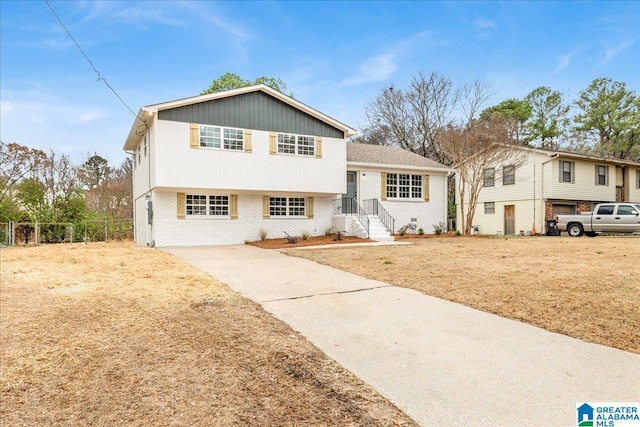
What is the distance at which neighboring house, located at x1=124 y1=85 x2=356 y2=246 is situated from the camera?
14.8 m

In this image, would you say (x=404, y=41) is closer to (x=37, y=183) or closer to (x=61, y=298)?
(x=61, y=298)

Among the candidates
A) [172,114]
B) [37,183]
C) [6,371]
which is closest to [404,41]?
[172,114]

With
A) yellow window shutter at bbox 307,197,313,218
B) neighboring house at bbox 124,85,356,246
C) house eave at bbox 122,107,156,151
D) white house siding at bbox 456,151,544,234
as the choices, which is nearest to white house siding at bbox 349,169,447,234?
neighboring house at bbox 124,85,356,246

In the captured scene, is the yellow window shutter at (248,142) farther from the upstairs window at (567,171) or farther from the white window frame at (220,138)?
the upstairs window at (567,171)

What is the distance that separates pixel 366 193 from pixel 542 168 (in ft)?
40.3

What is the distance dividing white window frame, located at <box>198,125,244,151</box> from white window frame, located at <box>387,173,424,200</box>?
8.27m

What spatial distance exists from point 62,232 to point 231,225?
10820mm

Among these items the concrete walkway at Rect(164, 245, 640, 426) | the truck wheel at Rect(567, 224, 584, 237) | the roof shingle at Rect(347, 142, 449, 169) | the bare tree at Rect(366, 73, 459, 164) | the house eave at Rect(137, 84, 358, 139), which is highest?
the bare tree at Rect(366, 73, 459, 164)

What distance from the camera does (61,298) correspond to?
20.3 ft

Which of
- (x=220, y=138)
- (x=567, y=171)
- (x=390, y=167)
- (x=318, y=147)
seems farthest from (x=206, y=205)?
(x=567, y=171)

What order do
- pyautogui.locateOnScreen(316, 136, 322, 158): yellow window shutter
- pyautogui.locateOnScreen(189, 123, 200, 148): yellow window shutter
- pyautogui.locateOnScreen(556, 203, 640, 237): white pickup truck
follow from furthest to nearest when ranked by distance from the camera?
pyautogui.locateOnScreen(556, 203, 640, 237): white pickup truck
pyautogui.locateOnScreen(316, 136, 322, 158): yellow window shutter
pyautogui.locateOnScreen(189, 123, 200, 148): yellow window shutter

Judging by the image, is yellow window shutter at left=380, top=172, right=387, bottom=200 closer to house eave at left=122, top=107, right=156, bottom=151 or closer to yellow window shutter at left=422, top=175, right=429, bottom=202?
yellow window shutter at left=422, top=175, right=429, bottom=202

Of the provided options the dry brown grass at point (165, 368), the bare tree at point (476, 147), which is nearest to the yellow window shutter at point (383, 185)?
the bare tree at point (476, 147)

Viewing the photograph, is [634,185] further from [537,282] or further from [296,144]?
[537,282]
